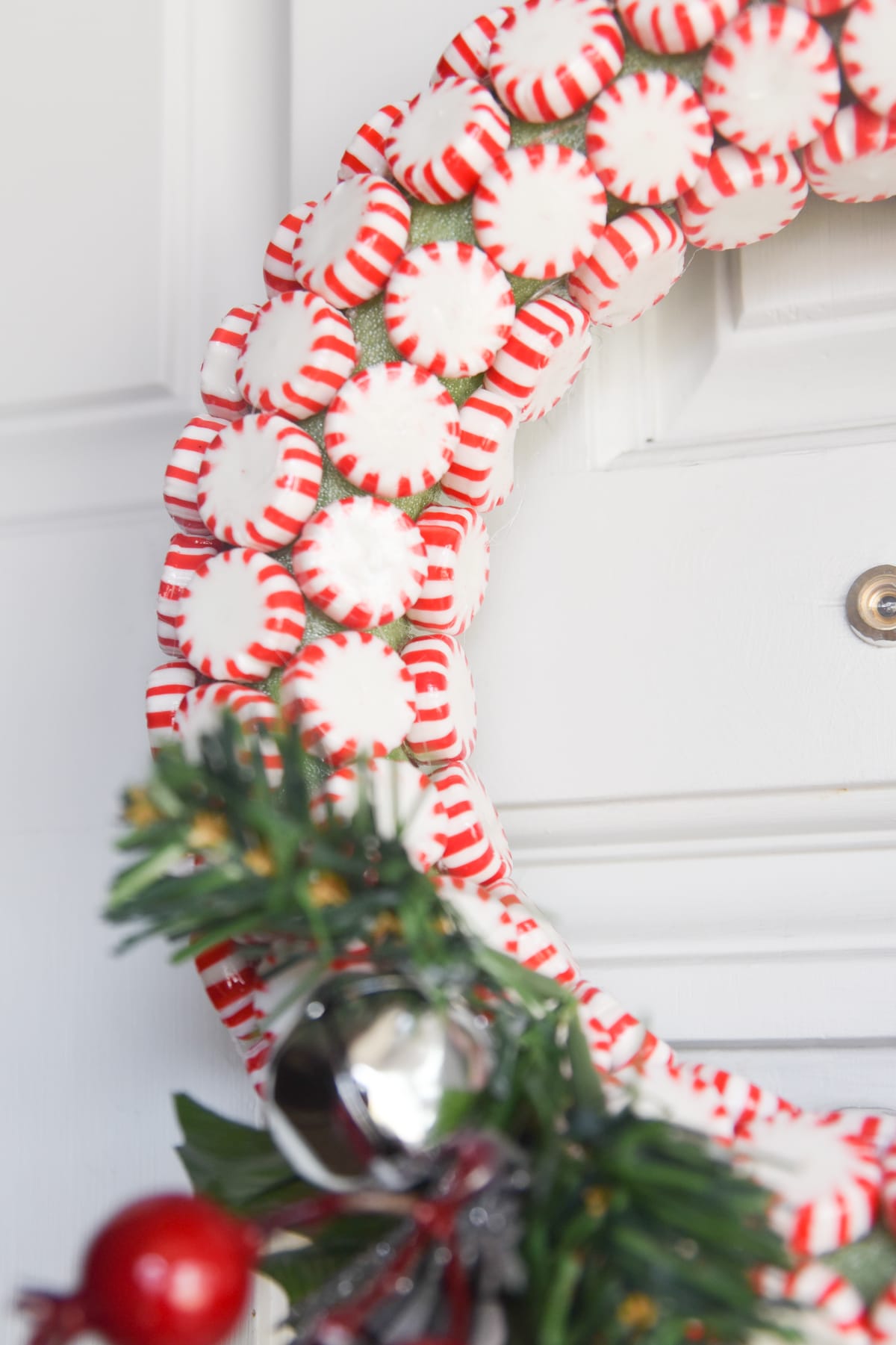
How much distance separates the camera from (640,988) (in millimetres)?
507

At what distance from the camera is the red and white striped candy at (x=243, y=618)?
0.43m

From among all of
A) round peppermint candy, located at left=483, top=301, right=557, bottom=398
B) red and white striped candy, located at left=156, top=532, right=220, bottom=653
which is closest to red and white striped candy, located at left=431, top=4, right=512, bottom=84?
round peppermint candy, located at left=483, top=301, right=557, bottom=398

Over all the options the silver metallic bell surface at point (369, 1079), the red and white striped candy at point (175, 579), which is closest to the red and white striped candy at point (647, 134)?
the red and white striped candy at point (175, 579)

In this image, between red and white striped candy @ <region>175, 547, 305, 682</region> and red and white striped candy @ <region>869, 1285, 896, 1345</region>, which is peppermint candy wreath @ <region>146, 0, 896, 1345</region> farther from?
red and white striped candy @ <region>869, 1285, 896, 1345</region>

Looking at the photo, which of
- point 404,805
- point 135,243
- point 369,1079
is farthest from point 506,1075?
point 135,243

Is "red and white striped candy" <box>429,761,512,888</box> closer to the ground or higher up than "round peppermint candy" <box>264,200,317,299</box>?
closer to the ground

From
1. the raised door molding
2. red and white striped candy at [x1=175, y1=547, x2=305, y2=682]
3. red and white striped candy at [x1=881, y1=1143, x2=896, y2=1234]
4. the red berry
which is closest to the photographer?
the red berry

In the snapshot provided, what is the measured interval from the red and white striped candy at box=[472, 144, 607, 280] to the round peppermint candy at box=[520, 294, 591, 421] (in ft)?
0.06

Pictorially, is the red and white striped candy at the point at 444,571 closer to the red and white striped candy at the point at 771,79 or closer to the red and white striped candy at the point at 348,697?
the red and white striped candy at the point at 348,697

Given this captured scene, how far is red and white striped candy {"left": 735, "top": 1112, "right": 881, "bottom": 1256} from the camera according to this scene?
312mm

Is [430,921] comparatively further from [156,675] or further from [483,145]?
[483,145]

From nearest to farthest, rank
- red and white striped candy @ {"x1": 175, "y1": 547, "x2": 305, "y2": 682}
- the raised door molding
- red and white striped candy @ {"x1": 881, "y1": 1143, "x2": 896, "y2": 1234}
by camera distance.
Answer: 1. red and white striped candy @ {"x1": 881, "y1": 1143, "x2": 896, "y2": 1234}
2. red and white striped candy @ {"x1": 175, "y1": 547, "x2": 305, "y2": 682}
3. the raised door molding

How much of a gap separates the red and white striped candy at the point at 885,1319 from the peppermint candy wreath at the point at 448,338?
4.3 inches

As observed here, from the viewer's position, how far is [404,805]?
413 mm
